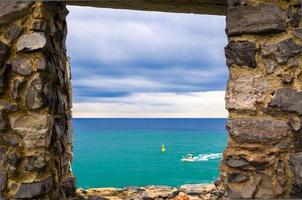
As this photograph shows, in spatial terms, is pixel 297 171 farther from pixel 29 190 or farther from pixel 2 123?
pixel 2 123

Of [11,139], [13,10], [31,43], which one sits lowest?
[11,139]

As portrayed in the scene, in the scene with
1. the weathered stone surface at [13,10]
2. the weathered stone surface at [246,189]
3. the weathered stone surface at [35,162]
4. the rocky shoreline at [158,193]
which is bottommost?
the rocky shoreline at [158,193]

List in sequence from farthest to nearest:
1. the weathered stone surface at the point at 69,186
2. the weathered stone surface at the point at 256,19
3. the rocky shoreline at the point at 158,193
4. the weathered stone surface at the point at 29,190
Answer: the rocky shoreline at the point at 158,193 < the weathered stone surface at the point at 69,186 < the weathered stone surface at the point at 29,190 < the weathered stone surface at the point at 256,19

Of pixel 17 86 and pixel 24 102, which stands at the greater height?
pixel 17 86

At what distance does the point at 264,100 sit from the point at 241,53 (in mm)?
425

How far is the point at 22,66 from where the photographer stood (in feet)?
13.2

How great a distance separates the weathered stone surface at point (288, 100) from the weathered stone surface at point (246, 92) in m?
0.10

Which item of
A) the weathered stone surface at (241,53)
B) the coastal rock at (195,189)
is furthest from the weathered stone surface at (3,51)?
the coastal rock at (195,189)

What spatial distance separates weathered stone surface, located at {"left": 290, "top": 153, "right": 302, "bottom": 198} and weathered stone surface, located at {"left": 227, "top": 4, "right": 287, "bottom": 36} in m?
1.01

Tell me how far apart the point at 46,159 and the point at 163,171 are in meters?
44.9

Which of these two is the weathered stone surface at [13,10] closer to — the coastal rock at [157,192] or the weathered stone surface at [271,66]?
the weathered stone surface at [271,66]

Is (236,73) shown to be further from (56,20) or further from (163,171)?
(163,171)

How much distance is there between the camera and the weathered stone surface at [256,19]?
144 inches

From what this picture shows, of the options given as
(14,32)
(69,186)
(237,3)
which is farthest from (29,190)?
(237,3)
